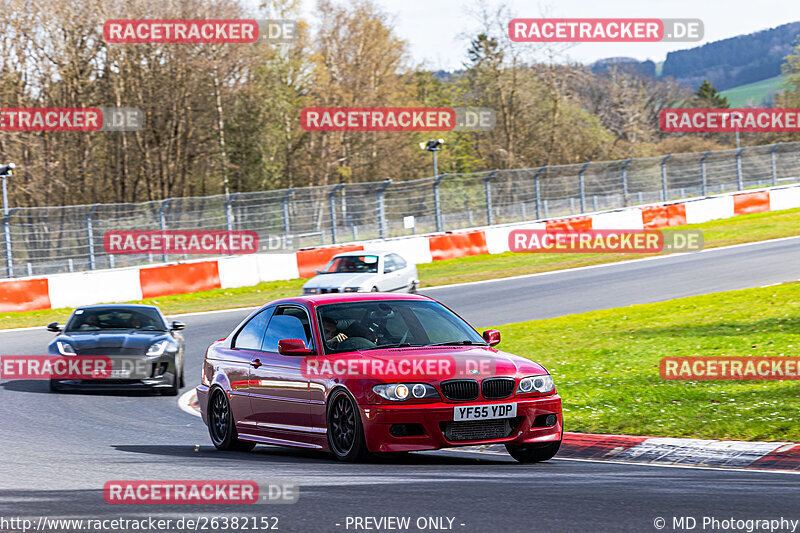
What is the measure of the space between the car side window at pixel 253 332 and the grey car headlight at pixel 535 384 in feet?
8.64

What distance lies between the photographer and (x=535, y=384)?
8.41 meters

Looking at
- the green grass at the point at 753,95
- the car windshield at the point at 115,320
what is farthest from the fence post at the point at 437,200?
the green grass at the point at 753,95

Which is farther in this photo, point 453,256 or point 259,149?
point 259,149

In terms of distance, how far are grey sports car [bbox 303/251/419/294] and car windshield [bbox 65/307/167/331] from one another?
24.3 feet

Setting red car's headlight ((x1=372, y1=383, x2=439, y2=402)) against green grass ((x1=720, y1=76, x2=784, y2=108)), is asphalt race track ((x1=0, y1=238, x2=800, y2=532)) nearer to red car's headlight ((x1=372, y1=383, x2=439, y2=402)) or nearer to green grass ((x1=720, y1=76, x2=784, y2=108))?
red car's headlight ((x1=372, y1=383, x2=439, y2=402))

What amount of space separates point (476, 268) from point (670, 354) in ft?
57.9

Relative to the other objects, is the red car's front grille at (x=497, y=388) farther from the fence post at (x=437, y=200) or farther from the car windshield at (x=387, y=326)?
the fence post at (x=437, y=200)

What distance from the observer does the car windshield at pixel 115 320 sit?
15.2 metres

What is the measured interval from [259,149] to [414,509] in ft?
159

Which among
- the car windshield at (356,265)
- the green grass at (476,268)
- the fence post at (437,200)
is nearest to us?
the car windshield at (356,265)

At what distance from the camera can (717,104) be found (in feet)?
461

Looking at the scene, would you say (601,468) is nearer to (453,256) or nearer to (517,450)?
(517,450)

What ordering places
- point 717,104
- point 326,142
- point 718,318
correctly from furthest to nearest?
point 717,104
point 326,142
point 718,318

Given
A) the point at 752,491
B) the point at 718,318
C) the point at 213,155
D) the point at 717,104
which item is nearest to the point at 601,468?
Answer: the point at 752,491
